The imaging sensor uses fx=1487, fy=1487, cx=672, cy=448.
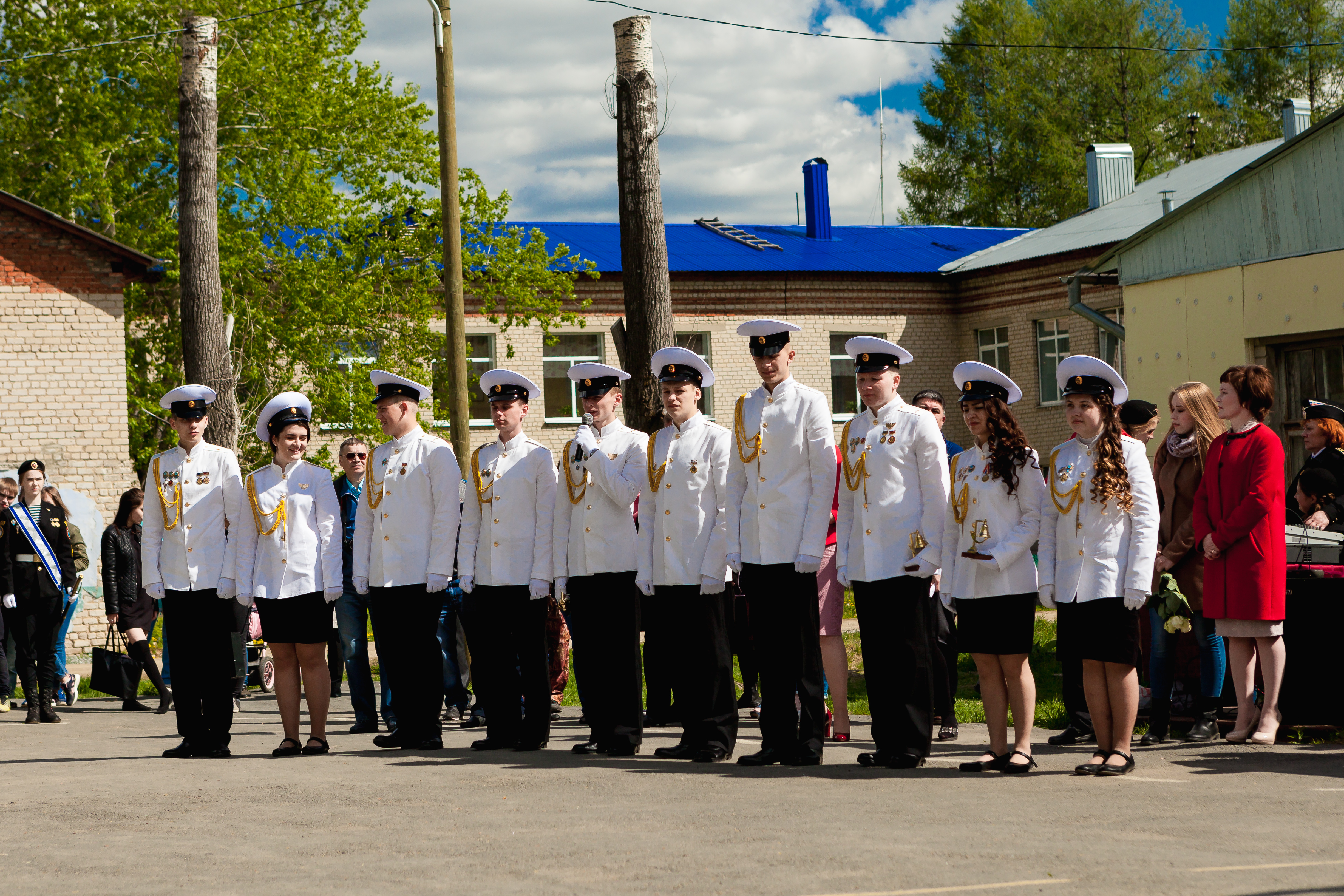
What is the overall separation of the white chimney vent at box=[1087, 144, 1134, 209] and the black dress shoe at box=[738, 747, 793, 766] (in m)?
31.3

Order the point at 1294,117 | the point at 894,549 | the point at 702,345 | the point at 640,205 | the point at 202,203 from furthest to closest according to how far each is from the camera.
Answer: the point at 702,345
the point at 1294,117
the point at 202,203
the point at 640,205
the point at 894,549

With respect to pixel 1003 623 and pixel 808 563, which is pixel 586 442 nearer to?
pixel 808 563

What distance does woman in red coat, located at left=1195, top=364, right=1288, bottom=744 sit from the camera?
7938mm

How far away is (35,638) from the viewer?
11.7 meters

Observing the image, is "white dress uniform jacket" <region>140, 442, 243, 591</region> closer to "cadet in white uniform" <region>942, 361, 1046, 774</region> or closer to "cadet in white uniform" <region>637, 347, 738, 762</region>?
"cadet in white uniform" <region>637, 347, 738, 762</region>

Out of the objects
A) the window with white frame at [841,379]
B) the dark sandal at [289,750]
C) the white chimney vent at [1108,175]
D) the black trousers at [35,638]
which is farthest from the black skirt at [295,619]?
the white chimney vent at [1108,175]

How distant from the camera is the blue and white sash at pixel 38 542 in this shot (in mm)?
11711

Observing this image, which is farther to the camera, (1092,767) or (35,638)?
(35,638)

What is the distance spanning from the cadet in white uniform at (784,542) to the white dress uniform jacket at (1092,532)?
1.12 meters

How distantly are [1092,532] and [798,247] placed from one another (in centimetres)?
2980

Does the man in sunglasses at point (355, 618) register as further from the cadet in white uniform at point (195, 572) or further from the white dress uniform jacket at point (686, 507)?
the white dress uniform jacket at point (686, 507)

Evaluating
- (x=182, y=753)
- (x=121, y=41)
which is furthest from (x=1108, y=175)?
(x=182, y=753)

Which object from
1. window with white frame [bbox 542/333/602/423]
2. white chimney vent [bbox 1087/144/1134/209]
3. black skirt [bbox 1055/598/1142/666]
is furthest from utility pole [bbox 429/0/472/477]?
white chimney vent [bbox 1087/144/1134/209]

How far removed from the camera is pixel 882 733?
7.48m
